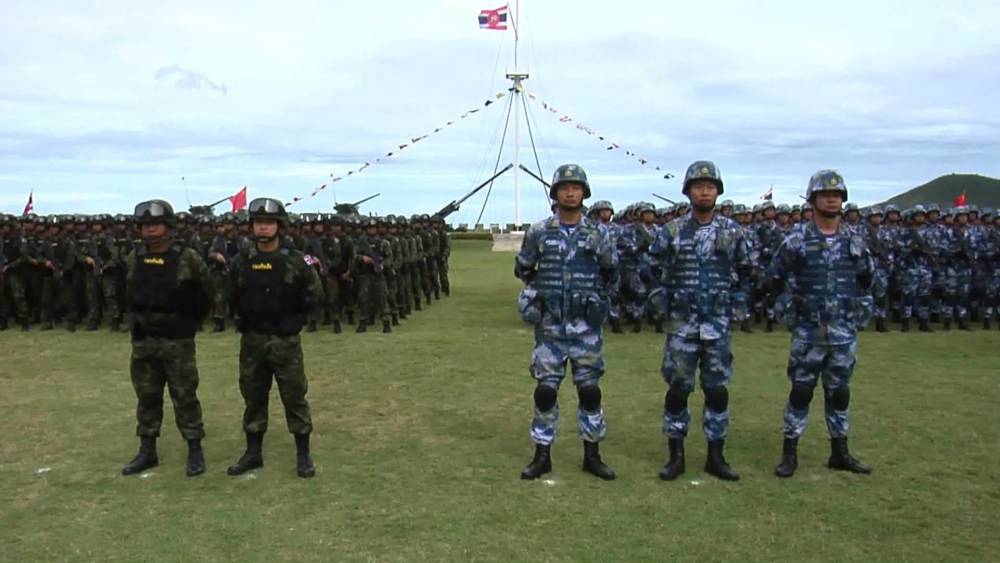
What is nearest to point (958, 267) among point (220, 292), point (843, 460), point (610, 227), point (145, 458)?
point (610, 227)

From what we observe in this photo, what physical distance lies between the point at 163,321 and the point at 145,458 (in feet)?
3.50

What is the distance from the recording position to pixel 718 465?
A: 5.72m

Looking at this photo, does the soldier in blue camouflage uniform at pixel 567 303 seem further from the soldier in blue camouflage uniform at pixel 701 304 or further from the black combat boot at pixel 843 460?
the black combat boot at pixel 843 460

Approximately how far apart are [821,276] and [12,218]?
43.7ft

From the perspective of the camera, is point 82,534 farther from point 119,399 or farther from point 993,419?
point 993,419

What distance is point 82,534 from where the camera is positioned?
15.4 ft

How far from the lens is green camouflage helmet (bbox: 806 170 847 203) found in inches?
221

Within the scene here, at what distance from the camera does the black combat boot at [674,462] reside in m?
5.67

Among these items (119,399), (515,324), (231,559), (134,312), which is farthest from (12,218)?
(231,559)

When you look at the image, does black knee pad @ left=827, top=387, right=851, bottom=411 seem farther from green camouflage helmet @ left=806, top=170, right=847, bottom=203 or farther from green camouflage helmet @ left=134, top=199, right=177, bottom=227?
green camouflage helmet @ left=134, top=199, right=177, bottom=227

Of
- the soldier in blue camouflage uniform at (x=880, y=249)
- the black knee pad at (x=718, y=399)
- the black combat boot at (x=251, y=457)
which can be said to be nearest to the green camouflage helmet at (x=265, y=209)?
the black combat boot at (x=251, y=457)

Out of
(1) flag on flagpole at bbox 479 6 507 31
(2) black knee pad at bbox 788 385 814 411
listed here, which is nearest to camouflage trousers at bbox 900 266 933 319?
(2) black knee pad at bbox 788 385 814 411

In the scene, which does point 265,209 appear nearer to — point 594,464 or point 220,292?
point 594,464

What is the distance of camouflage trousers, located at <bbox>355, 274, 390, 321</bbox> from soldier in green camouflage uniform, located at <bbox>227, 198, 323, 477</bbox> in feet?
23.4
